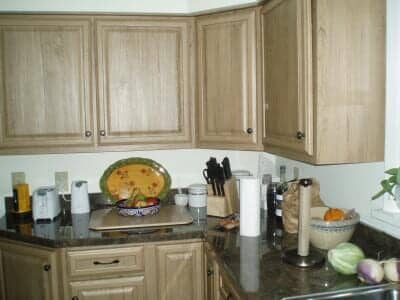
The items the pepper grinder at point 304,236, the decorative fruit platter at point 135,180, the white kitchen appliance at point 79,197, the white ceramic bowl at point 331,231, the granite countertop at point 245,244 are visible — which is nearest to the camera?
the granite countertop at point 245,244

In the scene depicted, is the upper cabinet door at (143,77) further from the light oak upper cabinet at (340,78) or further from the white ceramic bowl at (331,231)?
the white ceramic bowl at (331,231)

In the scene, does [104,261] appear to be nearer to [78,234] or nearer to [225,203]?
[78,234]

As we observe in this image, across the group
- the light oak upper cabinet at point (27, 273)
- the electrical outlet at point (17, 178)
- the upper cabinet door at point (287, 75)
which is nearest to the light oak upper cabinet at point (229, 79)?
the upper cabinet door at point (287, 75)

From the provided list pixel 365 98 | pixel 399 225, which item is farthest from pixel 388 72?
pixel 399 225

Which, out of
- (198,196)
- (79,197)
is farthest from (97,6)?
(198,196)

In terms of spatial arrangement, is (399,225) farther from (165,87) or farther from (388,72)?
(165,87)

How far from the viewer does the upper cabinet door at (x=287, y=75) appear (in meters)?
1.66

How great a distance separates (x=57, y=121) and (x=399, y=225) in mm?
1775

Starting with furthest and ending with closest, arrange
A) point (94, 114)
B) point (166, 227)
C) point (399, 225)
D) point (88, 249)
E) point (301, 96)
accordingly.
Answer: point (94, 114) < point (166, 227) < point (88, 249) < point (301, 96) < point (399, 225)

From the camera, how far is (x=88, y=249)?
2.03 meters

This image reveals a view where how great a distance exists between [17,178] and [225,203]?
4.36 ft

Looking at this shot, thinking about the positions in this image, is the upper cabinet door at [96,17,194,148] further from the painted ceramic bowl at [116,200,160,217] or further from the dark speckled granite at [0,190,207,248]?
the dark speckled granite at [0,190,207,248]

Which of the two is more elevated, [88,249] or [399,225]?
[399,225]

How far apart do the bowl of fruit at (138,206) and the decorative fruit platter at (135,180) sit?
4.2 inches
